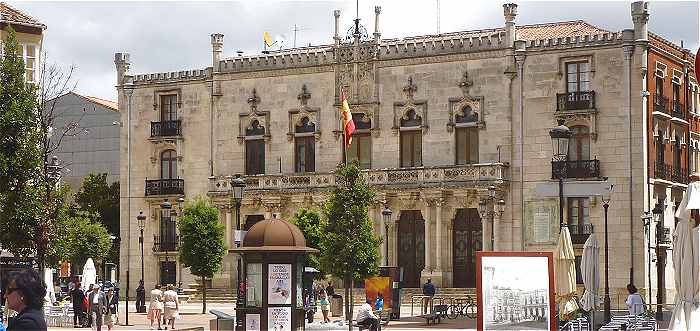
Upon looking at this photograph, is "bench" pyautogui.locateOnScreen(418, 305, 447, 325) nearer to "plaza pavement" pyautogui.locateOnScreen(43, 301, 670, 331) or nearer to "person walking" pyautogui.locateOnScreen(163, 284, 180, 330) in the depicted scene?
"plaza pavement" pyautogui.locateOnScreen(43, 301, 670, 331)

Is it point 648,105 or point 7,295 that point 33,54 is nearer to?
point 648,105

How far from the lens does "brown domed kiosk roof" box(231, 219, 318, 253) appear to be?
28.2 m

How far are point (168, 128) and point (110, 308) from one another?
86.0ft

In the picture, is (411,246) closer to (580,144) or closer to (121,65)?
(580,144)

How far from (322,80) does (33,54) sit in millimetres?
13479

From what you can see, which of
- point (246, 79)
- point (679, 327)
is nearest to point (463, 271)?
point (246, 79)

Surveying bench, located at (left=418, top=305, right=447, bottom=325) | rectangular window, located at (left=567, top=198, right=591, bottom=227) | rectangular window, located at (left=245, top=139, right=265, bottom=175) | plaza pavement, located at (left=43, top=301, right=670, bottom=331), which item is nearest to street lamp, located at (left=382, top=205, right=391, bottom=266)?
plaza pavement, located at (left=43, top=301, right=670, bottom=331)

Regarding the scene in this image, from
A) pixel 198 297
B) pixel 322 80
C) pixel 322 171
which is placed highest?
pixel 322 80

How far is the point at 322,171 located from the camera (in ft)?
197

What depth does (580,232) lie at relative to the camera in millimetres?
53812

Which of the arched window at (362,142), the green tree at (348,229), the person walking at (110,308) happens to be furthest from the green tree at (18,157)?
the arched window at (362,142)

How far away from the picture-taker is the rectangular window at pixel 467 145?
56.9m

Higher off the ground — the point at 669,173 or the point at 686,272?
the point at 669,173

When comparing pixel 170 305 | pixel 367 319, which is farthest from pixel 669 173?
pixel 367 319
